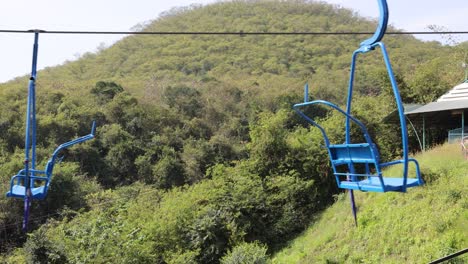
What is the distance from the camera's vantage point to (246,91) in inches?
1960

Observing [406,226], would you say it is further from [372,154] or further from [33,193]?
[33,193]

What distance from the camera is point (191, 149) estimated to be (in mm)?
33531

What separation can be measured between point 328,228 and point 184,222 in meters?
4.98

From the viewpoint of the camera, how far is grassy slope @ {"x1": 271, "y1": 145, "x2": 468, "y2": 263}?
11.8 m

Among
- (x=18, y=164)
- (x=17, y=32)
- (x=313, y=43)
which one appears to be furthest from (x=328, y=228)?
(x=313, y=43)

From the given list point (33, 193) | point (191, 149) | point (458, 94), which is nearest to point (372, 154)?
point (33, 193)

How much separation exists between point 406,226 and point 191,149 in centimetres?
2204

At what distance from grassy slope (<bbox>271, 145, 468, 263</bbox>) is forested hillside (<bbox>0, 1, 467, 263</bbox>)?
6.74ft

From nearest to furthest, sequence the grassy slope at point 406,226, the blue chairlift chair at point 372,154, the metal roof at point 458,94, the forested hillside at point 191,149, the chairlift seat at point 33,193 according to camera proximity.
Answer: the blue chairlift chair at point 372,154 < the chairlift seat at point 33,193 < the grassy slope at point 406,226 < the forested hillside at point 191,149 < the metal roof at point 458,94

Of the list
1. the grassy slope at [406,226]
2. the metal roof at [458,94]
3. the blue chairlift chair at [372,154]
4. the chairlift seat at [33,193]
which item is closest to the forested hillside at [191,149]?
the grassy slope at [406,226]

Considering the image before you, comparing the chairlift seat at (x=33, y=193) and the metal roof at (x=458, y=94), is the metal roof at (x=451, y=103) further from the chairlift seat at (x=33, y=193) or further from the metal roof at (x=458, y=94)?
the chairlift seat at (x=33, y=193)

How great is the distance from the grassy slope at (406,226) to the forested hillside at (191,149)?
205 cm

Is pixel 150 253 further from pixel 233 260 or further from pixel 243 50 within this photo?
pixel 243 50

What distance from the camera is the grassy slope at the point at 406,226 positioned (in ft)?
38.7
